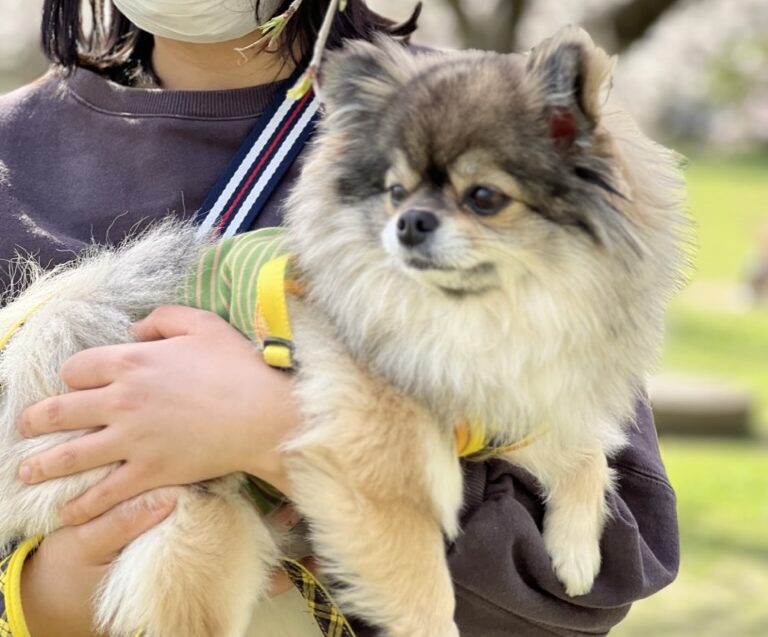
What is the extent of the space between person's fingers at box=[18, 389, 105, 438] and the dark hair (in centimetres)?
82

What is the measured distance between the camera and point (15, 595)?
191 cm

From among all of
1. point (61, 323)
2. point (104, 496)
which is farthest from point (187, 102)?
point (104, 496)

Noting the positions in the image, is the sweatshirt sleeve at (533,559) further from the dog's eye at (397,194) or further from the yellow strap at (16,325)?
the yellow strap at (16,325)

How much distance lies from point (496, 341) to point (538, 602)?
459mm

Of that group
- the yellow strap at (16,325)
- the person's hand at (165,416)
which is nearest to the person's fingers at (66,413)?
the person's hand at (165,416)

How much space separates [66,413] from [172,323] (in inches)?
9.5

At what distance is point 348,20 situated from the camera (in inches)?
92.3

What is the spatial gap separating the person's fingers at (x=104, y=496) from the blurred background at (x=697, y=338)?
1.20 metres

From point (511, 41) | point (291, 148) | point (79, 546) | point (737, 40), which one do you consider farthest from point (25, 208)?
point (737, 40)

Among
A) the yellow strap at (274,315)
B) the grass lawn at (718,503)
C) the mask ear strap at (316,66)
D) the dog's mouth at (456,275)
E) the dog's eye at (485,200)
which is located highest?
the mask ear strap at (316,66)

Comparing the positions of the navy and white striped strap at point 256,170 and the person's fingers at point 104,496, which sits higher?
the navy and white striped strap at point 256,170

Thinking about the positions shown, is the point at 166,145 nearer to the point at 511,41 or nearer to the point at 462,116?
the point at 462,116

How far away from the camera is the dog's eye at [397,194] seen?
6.25 feet

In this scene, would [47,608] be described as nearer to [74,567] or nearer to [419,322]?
[74,567]
